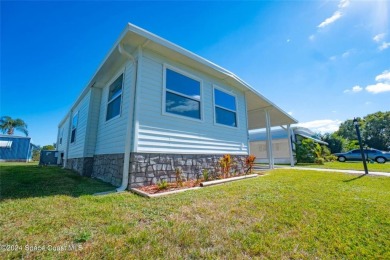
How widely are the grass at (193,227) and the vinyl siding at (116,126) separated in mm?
1946

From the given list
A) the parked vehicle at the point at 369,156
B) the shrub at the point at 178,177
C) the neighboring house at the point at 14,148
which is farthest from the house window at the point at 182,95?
the neighboring house at the point at 14,148

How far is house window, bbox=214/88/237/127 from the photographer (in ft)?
22.5

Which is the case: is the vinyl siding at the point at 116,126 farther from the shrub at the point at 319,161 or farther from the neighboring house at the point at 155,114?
the shrub at the point at 319,161

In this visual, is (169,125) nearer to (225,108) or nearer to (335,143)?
(225,108)

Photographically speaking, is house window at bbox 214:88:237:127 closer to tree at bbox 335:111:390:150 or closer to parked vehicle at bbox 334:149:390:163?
parked vehicle at bbox 334:149:390:163

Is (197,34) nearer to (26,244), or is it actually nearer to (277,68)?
(277,68)

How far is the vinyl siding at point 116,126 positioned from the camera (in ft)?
15.7

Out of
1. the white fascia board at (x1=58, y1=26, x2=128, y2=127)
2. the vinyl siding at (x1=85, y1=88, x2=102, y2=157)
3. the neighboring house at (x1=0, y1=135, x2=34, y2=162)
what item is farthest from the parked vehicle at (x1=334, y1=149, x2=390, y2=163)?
the neighboring house at (x1=0, y1=135, x2=34, y2=162)

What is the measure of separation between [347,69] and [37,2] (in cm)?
1436

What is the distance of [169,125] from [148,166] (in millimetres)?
1310

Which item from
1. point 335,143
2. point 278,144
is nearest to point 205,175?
point 278,144

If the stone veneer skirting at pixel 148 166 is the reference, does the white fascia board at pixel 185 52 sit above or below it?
above

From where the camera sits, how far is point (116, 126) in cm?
527

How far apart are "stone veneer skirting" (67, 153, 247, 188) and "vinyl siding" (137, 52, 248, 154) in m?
0.21
